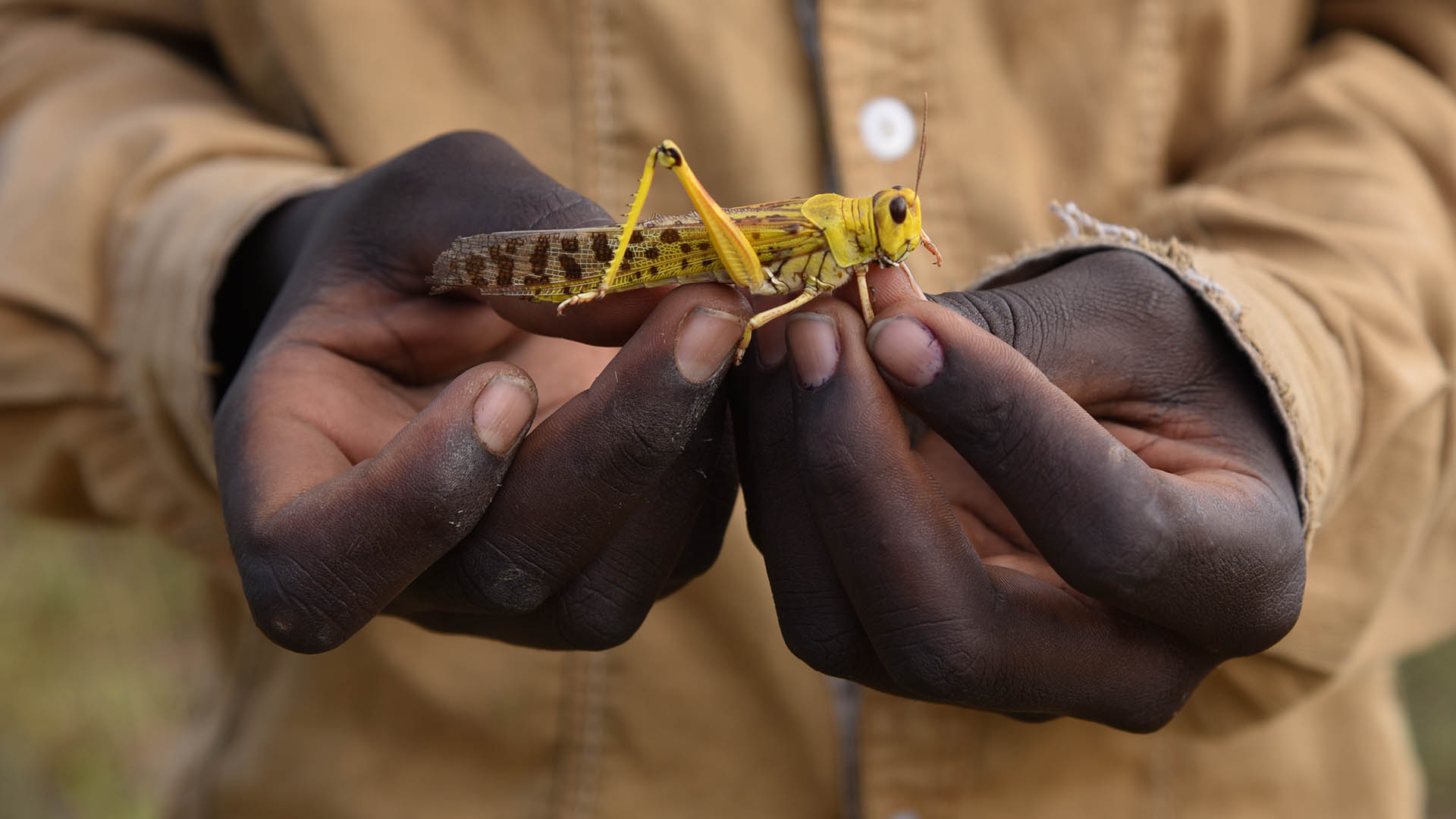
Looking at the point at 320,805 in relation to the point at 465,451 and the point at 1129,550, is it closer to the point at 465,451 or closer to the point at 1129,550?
the point at 465,451

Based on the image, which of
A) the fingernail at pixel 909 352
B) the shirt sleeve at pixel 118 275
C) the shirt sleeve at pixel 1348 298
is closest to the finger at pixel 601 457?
the fingernail at pixel 909 352

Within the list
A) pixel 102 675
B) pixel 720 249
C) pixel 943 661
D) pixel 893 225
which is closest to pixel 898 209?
pixel 893 225

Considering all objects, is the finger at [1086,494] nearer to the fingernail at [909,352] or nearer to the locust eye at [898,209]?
the fingernail at [909,352]

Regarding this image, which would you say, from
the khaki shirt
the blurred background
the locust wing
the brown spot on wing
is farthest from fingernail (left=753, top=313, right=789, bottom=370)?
the blurred background

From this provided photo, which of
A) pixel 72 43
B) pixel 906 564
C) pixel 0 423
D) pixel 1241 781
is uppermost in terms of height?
pixel 72 43

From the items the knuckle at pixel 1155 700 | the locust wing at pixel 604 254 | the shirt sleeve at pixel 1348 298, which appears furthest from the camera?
the shirt sleeve at pixel 1348 298

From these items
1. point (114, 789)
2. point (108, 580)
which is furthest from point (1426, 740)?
point (108, 580)
